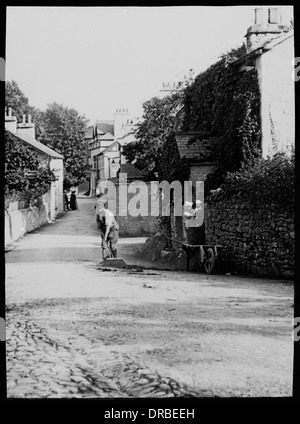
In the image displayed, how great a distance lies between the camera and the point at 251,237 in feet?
14.8

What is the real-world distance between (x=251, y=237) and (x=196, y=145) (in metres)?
1.42

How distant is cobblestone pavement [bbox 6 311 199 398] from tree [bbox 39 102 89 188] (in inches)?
52.8

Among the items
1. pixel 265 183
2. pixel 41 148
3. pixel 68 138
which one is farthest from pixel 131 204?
pixel 265 183

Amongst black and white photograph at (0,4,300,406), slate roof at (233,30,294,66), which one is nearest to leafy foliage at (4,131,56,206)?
black and white photograph at (0,4,300,406)

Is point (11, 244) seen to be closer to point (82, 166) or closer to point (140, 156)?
point (82, 166)

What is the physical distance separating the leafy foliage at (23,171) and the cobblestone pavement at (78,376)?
108cm

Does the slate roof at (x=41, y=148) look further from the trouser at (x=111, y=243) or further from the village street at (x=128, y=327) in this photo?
the trouser at (x=111, y=243)

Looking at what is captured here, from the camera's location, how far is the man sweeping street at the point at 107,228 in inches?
144

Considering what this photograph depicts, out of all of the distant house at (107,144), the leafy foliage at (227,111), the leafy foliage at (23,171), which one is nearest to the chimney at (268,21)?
the leafy foliage at (227,111)

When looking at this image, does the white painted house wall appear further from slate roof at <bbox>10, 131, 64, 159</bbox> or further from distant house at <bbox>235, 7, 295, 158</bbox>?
slate roof at <bbox>10, 131, 64, 159</bbox>

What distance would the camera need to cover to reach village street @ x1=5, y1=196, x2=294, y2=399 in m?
2.94

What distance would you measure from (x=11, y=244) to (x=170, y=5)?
1768mm

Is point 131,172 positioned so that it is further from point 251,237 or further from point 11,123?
point 251,237
